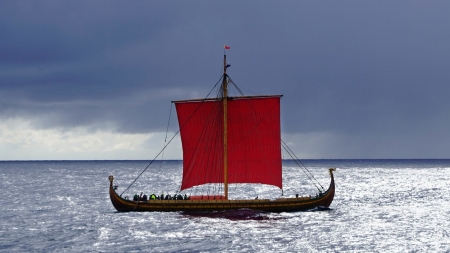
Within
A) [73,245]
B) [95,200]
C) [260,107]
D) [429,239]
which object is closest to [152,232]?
[73,245]

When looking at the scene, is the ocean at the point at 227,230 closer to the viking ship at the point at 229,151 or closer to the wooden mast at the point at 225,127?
the viking ship at the point at 229,151

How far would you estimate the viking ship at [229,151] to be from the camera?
2279 inches

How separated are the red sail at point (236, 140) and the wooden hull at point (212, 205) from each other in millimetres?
2580

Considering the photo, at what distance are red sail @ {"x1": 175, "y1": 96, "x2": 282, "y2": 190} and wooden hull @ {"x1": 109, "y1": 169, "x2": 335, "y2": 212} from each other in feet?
8.46

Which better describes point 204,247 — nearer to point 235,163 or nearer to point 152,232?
point 152,232

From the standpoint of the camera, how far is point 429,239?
45094 millimetres

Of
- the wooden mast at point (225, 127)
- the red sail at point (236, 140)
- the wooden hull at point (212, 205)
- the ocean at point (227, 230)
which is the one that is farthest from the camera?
the red sail at point (236, 140)

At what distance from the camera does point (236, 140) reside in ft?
195

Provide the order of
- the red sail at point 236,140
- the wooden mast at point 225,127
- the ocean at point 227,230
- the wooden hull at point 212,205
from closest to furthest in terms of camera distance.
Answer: the ocean at point 227,230
the wooden hull at point 212,205
the wooden mast at point 225,127
the red sail at point 236,140

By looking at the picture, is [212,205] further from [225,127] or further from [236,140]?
[225,127]

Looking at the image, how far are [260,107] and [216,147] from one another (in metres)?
6.86

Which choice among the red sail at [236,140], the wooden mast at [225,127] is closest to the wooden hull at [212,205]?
the wooden mast at [225,127]

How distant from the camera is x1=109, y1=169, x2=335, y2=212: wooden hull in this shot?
56.5 metres

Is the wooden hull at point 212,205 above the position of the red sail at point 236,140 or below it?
below
